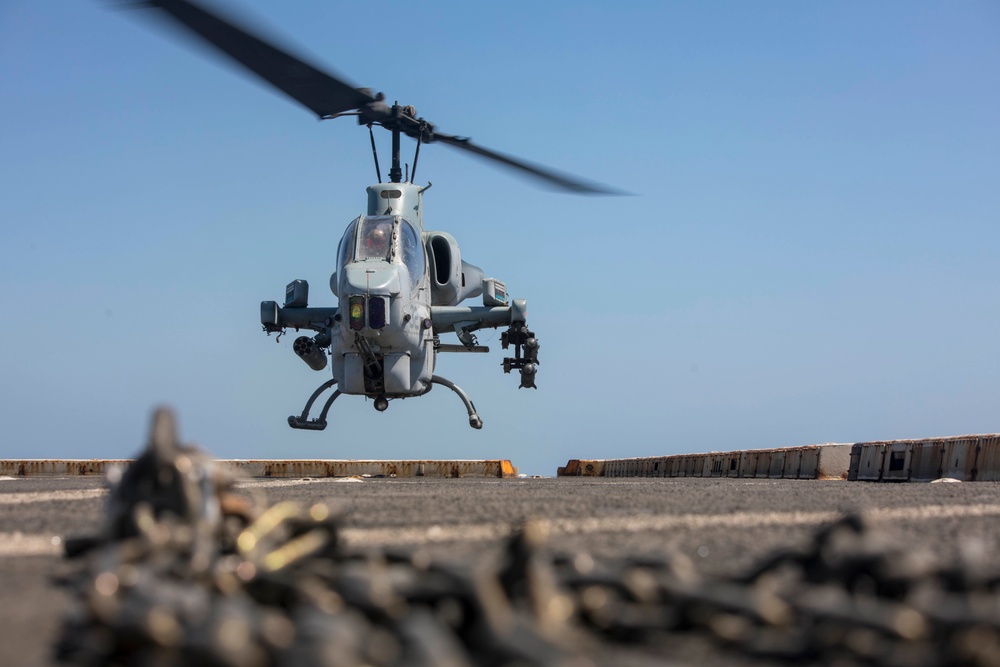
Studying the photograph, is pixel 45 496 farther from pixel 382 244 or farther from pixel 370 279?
pixel 382 244

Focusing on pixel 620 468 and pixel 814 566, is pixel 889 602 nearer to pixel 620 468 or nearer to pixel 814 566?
pixel 814 566

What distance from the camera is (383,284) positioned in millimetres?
16969

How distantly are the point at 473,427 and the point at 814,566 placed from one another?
1843 centimetres

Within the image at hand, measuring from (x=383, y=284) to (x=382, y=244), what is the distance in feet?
3.64

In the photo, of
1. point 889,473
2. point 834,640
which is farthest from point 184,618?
point 889,473

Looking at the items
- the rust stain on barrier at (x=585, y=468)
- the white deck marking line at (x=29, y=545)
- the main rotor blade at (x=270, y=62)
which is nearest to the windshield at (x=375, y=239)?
the main rotor blade at (x=270, y=62)

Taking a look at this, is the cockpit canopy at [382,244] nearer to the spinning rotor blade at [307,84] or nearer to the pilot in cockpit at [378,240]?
the pilot in cockpit at [378,240]

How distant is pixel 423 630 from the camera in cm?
139

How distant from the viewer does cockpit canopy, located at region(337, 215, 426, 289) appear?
1775 cm

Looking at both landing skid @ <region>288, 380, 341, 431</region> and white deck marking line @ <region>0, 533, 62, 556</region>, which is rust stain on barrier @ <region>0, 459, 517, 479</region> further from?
→ white deck marking line @ <region>0, 533, 62, 556</region>

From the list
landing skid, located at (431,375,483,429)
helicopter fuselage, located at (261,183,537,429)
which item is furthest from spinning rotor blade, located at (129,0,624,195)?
landing skid, located at (431,375,483,429)

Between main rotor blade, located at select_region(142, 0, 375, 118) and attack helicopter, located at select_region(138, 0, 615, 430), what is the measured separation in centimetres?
2

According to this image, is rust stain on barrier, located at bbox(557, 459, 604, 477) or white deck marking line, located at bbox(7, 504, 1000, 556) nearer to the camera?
white deck marking line, located at bbox(7, 504, 1000, 556)

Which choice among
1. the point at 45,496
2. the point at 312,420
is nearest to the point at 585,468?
the point at 312,420
